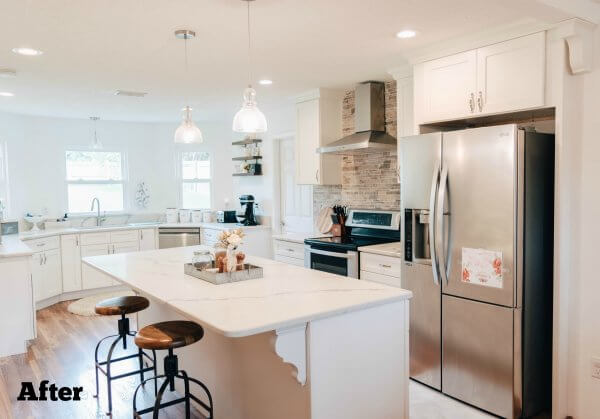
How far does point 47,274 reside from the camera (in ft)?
18.0

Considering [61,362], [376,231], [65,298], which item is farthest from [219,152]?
[61,362]

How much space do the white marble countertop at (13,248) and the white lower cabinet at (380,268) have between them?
287 cm

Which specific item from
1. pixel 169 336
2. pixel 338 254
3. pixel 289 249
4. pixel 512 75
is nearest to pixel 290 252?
pixel 289 249

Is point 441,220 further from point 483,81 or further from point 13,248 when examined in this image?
point 13,248

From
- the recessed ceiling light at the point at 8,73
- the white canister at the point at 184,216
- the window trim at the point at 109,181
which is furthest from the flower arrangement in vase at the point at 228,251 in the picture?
the window trim at the point at 109,181

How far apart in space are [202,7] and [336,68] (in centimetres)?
159

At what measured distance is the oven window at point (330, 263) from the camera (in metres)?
4.00

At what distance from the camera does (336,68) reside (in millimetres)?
3842

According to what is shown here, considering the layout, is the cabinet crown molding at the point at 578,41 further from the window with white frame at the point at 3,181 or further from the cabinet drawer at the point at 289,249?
the window with white frame at the point at 3,181

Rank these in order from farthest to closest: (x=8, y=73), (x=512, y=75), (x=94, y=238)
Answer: (x=94, y=238), (x=8, y=73), (x=512, y=75)

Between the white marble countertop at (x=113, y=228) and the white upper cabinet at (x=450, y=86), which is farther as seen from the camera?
the white marble countertop at (x=113, y=228)

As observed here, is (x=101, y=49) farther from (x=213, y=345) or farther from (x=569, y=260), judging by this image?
(x=569, y=260)

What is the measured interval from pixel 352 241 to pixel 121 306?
209 centimetres

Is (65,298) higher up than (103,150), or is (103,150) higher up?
(103,150)
